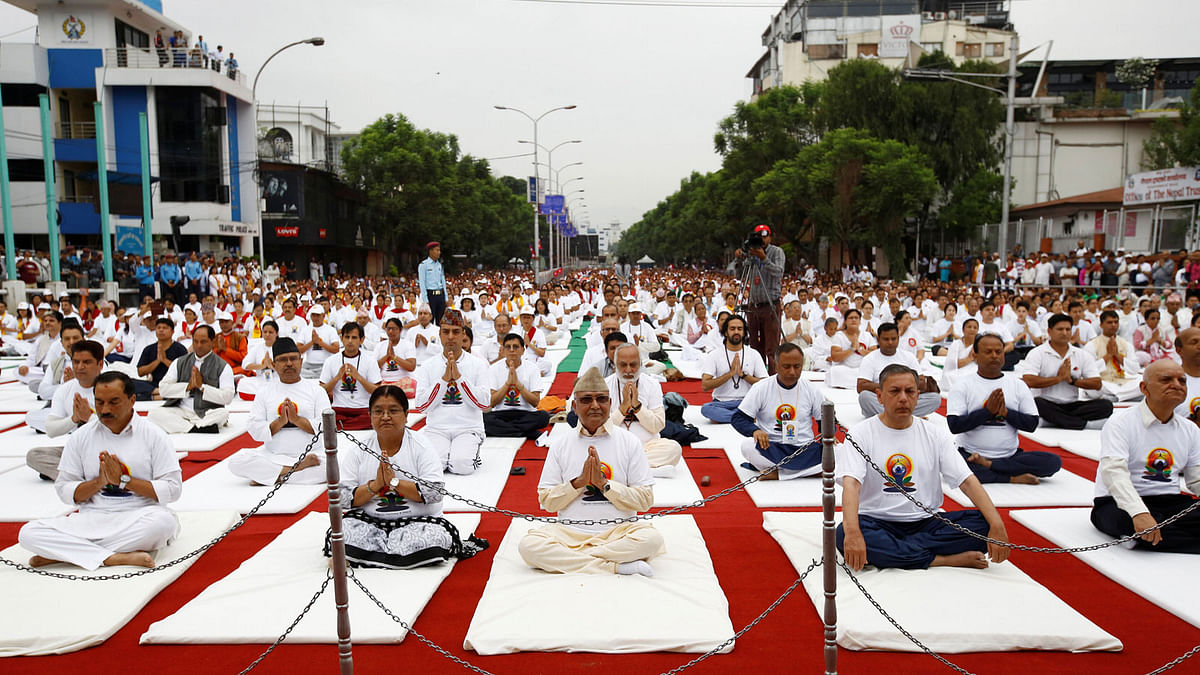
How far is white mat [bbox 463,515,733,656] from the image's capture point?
4.05 metres

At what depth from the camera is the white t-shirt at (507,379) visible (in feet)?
28.8

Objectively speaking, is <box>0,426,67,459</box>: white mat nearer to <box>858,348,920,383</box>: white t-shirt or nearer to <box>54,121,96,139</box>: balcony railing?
<box>858,348,920,383</box>: white t-shirt

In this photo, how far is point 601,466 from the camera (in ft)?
16.4

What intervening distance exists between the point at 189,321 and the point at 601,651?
41.6 ft

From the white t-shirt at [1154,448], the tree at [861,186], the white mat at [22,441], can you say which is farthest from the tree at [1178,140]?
the white mat at [22,441]

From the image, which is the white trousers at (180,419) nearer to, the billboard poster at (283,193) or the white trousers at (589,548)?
the white trousers at (589,548)

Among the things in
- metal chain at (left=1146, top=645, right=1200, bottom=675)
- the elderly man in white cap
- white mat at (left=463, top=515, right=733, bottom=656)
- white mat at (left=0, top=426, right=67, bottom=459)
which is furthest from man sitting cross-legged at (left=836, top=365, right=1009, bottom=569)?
the elderly man in white cap

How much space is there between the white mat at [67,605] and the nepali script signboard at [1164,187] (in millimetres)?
24225

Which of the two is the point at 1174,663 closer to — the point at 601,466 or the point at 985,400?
the point at 601,466

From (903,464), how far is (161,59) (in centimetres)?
4045

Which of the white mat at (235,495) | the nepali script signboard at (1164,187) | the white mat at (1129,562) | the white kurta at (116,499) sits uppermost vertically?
the nepali script signboard at (1164,187)

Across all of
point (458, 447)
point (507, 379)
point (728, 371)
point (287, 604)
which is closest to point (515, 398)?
point (507, 379)

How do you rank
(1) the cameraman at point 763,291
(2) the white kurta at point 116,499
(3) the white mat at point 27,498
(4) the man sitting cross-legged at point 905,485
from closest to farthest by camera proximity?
1. (4) the man sitting cross-legged at point 905,485
2. (2) the white kurta at point 116,499
3. (3) the white mat at point 27,498
4. (1) the cameraman at point 763,291

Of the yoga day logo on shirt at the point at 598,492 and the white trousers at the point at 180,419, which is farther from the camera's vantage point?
the white trousers at the point at 180,419
